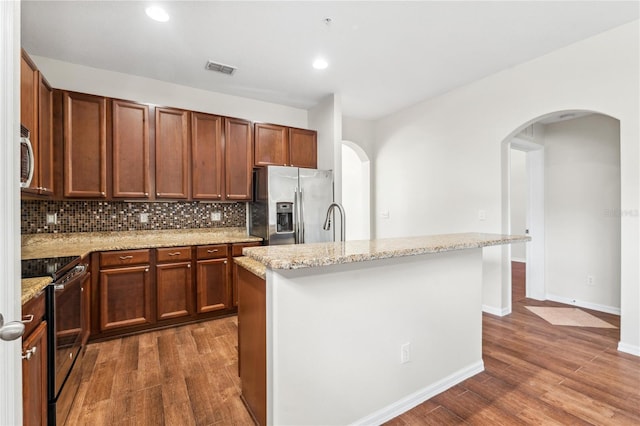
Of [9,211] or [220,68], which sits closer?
[9,211]

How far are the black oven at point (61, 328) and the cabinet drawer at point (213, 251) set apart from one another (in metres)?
1.20

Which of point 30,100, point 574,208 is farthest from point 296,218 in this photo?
point 574,208

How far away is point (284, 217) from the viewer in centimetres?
370

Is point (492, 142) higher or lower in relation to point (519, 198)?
higher

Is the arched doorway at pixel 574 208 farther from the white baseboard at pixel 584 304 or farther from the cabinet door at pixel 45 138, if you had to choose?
the cabinet door at pixel 45 138

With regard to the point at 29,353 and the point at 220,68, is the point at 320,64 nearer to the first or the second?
the point at 220,68

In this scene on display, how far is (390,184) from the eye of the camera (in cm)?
496

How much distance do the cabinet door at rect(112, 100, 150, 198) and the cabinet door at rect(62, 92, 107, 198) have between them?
0.10 meters

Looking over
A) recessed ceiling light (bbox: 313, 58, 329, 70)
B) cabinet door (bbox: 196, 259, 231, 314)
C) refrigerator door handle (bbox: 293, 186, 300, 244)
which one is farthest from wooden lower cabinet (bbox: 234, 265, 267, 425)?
recessed ceiling light (bbox: 313, 58, 329, 70)

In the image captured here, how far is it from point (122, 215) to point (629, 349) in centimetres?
513

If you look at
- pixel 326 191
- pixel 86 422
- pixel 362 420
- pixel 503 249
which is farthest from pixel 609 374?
pixel 86 422

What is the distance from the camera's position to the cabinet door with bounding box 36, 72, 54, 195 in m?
2.53

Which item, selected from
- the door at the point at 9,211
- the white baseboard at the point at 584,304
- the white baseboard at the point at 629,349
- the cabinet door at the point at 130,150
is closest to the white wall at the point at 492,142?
the white baseboard at the point at 629,349

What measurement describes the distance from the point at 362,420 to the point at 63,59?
4233 mm
